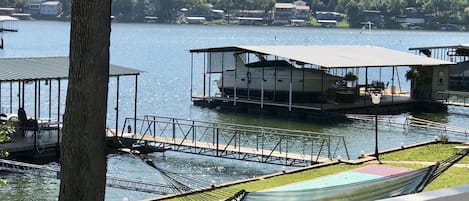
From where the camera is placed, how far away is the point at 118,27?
188 m

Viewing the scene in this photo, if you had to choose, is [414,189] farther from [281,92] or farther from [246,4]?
[246,4]

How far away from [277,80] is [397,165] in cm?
2226

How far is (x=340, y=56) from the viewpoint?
141 ft

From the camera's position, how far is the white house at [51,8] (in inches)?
7544

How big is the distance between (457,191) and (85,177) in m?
2.27

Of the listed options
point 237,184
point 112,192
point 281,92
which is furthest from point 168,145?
point 281,92

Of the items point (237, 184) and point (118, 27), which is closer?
point (237, 184)

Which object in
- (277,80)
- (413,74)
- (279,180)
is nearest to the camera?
(279,180)

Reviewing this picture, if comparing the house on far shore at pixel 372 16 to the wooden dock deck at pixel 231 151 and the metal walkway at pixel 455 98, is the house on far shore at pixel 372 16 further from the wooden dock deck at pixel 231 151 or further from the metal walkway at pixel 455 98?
the wooden dock deck at pixel 231 151

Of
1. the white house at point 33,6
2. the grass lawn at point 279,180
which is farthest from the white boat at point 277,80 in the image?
the white house at point 33,6

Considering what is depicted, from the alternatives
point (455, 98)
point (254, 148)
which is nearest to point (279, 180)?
point (254, 148)

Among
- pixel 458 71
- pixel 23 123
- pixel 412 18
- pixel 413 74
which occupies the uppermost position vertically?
pixel 412 18

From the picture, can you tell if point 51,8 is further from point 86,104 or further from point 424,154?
point 86,104

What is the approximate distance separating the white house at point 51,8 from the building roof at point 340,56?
151620mm
